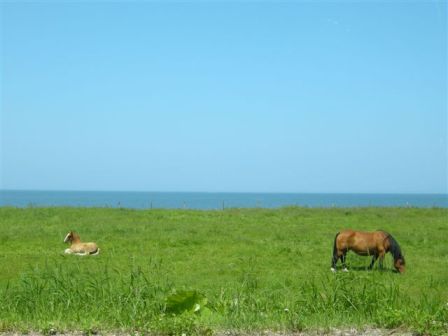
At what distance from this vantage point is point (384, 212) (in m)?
32.2

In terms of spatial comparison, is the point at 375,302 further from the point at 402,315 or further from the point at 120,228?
the point at 120,228

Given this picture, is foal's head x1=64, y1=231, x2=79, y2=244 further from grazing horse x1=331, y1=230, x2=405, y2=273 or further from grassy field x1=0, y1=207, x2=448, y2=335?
grazing horse x1=331, y1=230, x2=405, y2=273

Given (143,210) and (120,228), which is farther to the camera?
(143,210)

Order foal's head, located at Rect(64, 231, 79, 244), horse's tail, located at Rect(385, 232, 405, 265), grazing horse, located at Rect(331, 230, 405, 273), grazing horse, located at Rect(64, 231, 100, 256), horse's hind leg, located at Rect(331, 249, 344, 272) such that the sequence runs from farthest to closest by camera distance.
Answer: foal's head, located at Rect(64, 231, 79, 244) → grazing horse, located at Rect(64, 231, 100, 256) → grazing horse, located at Rect(331, 230, 405, 273) → horse's hind leg, located at Rect(331, 249, 344, 272) → horse's tail, located at Rect(385, 232, 405, 265)

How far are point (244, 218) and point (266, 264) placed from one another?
12.3m

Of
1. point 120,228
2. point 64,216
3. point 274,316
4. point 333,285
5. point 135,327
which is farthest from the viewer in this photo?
point 64,216

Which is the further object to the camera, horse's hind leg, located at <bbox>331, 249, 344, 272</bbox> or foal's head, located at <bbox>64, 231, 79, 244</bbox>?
foal's head, located at <bbox>64, 231, 79, 244</bbox>

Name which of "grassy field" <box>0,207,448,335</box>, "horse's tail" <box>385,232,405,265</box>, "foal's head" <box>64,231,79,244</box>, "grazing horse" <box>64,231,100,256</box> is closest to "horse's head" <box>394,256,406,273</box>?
"horse's tail" <box>385,232,405,265</box>

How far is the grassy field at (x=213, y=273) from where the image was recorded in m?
7.56

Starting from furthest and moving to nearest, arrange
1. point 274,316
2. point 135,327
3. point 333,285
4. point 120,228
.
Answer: point 120,228 → point 333,285 → point 274,316 → point 135,327

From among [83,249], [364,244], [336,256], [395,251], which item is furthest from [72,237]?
[395,251]

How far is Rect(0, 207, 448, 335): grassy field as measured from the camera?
756cm

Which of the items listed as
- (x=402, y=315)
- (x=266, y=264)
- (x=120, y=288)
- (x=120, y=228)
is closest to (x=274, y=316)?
(x=402, y=315)

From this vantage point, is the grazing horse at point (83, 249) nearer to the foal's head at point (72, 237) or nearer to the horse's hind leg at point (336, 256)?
the foal's head at point (72, 237)
